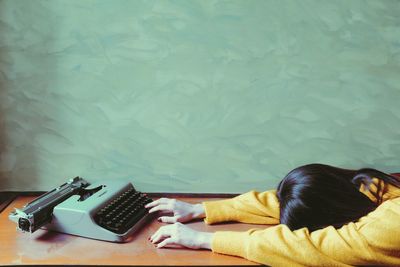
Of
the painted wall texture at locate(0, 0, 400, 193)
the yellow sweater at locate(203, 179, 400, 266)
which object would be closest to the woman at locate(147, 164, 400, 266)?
the yellow sweater at locate(203, 179, 400, 266)

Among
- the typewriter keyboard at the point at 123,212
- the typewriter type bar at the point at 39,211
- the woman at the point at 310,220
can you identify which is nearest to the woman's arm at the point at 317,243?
the woman at the point at 310,220

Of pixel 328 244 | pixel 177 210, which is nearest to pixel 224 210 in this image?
pixel 177 210

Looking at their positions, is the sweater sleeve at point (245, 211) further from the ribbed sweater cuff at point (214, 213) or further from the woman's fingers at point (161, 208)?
the woman's fingers at point (161, 208)

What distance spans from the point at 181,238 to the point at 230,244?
131mm

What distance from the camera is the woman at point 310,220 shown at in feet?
3.07

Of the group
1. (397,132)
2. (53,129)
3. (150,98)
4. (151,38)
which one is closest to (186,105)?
(150,98)

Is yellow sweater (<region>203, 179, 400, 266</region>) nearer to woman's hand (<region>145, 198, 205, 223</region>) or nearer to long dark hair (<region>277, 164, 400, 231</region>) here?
long dark hair (<region>277, 164, 400, 231</region>)

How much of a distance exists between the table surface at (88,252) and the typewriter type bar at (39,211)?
0.05 meters

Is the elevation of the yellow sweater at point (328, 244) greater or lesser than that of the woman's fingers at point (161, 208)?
greater

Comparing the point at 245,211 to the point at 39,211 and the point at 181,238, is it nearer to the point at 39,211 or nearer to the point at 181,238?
the point at 181,238

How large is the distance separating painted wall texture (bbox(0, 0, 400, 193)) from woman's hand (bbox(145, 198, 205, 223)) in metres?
0.18

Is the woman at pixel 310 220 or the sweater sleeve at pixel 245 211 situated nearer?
the woman at pixel 310 220

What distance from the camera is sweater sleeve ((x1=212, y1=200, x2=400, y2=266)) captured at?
0.93 meters

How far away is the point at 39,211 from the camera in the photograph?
102 cm
